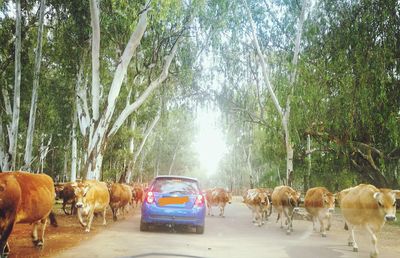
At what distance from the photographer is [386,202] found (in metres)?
10.3

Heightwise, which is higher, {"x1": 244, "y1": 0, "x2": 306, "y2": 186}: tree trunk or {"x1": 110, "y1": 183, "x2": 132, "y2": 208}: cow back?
{"x1": 244, "y1": 0, "x2": 306, "y2": 186}: tree trunk

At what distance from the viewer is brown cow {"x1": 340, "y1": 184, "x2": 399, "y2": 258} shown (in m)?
10.3

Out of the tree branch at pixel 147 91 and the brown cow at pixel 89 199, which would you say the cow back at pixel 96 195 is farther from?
the tree branch at pixel 147 91

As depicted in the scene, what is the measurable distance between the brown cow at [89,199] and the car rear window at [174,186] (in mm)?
2104

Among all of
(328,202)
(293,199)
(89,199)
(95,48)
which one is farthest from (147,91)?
(328,202)

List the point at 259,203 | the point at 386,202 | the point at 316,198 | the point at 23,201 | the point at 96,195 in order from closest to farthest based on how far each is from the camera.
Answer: the point at 23,201 < the point at 386,202 < the point at 96,195 < the point at 316,198 < the point at 259,203

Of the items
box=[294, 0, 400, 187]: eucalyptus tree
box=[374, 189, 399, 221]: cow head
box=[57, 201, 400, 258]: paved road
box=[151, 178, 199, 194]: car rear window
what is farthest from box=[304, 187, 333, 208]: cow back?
box=[374, 189, 399, 221]: cow head

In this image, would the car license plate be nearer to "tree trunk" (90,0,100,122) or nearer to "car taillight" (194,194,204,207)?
"car taillight" (194,194,204,207)

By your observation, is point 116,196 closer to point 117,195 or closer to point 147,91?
point 117,195

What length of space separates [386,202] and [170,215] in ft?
19.2

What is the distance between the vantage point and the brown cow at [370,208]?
1029cm

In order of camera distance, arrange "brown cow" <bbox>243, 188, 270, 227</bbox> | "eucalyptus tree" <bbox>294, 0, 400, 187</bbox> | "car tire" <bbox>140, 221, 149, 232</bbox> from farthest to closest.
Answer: "brown cow" <bbox>243, 188, 270, 227</bbox> → "eucalyptus tree" <bbox>294, 0, 400, 187</bbox> → "car tire" <bbox>140, 221, 149, 232</bbox>

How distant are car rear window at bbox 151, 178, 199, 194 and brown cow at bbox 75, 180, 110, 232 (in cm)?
210

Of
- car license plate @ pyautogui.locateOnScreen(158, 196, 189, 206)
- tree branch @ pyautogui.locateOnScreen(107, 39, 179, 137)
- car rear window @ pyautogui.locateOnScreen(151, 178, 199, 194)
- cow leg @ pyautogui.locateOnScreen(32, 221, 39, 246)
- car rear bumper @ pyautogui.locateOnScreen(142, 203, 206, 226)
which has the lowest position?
cow leg @ pyautogui.locateOnScreen(32, 221, 39, 246)
